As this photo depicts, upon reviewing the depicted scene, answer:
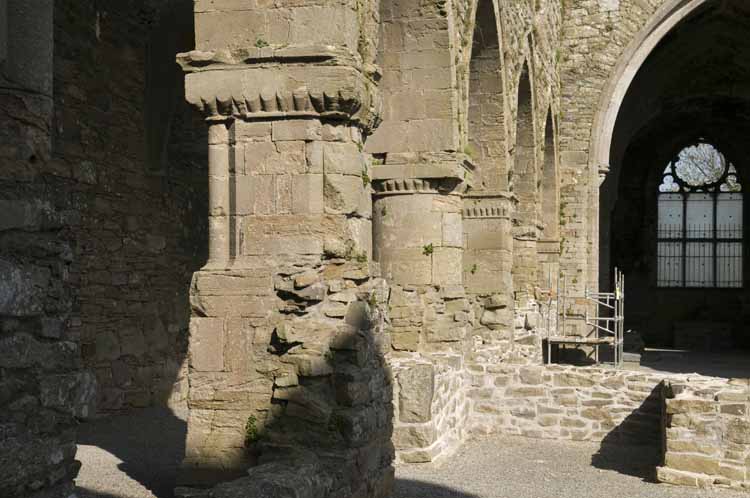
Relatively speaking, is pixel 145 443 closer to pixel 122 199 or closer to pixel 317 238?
pixel 122 199

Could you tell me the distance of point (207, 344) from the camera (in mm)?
5172

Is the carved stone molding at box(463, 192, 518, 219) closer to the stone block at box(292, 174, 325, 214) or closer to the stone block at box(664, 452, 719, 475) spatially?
the stone block at box(664, 452, 719, 475)

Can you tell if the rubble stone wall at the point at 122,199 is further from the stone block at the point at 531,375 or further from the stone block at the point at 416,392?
the stone block at the point at 531,375

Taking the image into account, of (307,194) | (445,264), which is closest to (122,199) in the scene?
(445,264)

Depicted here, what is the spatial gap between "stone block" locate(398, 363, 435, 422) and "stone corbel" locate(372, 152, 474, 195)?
1532 millimetres

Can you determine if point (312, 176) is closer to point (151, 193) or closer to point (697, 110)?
point (151, 193)

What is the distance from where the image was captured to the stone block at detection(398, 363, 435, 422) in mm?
7582

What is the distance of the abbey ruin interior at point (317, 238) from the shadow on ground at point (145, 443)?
396mm

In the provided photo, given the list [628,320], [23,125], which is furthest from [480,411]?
[628,320]

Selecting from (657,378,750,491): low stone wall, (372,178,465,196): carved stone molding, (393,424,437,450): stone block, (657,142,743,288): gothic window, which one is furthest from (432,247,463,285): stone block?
(657,142,743,288): gothic window

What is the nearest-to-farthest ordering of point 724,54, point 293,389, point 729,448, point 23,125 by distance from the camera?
point 23,125
point 293,389
point 729,448
point 724,54

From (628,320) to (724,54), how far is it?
24.1 feet

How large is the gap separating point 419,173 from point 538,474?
109 inches

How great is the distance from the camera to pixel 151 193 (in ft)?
33.2
